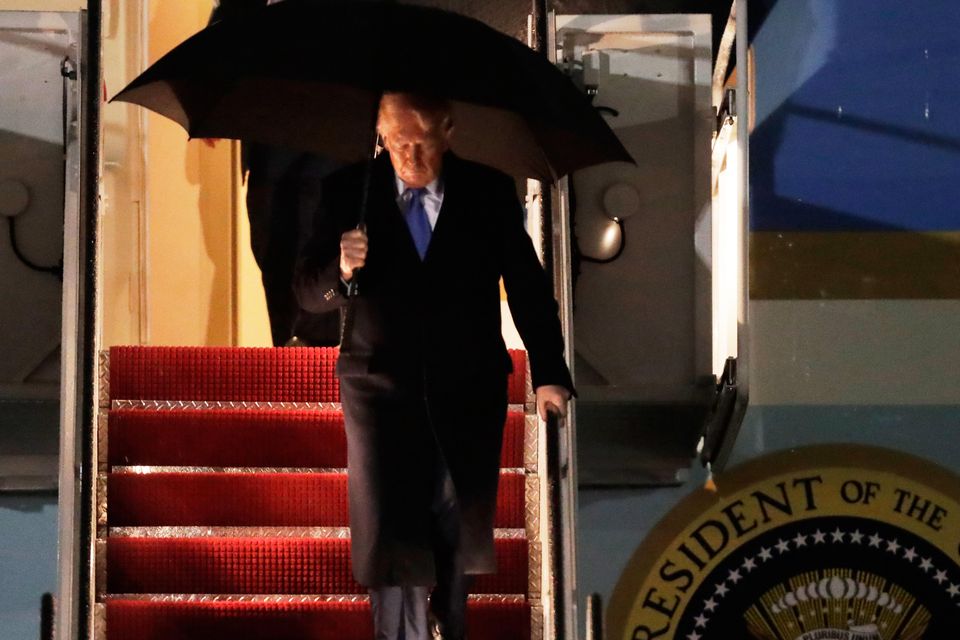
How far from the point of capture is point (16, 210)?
453 centimetres

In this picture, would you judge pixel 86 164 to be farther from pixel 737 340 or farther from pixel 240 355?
pixel 737 340

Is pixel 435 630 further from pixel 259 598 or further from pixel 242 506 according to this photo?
pixel 242 506

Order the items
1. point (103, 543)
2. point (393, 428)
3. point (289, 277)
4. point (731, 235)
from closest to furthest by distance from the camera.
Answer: point (393, 428) → point (103, 543) → point (731, 235) → point (289, 277)

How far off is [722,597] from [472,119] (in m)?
2.10

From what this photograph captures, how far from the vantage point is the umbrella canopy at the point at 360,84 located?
124 inches

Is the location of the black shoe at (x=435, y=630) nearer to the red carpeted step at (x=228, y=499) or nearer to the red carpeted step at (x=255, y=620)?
the red carpeted step at (x=255, y=620)

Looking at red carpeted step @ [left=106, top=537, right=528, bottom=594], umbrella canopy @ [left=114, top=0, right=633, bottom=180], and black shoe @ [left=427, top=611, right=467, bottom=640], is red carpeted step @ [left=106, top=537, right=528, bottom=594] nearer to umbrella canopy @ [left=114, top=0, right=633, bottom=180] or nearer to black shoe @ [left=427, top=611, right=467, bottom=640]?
black shoe @ [left=427, top=611, right=467, bottom=640]

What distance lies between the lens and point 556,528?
11.5 ft

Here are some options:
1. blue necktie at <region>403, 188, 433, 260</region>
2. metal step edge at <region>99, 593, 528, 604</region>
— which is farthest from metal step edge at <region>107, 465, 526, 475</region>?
blue necktie at <region>403, 188, 433, 260</region>

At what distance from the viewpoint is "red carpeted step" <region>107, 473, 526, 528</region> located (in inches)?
152

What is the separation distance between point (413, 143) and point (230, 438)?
3.64ft

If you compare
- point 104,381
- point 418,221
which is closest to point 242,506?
point 104,381

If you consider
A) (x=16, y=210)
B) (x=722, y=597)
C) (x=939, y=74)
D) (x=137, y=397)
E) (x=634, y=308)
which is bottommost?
(x=722, y=597)

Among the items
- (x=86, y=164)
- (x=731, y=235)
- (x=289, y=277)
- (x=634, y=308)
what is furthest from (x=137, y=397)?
(x=731, y=235)
